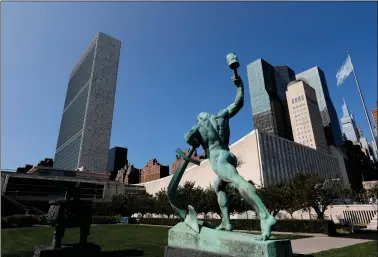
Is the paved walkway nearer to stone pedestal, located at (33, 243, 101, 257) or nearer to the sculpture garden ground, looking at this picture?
the sculpture garden ground

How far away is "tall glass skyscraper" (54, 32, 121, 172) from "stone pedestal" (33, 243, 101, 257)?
119050 millimetres

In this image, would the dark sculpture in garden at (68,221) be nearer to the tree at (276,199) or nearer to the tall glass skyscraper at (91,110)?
the tree at (276,199)

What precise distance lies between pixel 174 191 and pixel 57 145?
167 meters

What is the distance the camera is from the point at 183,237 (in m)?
5.86

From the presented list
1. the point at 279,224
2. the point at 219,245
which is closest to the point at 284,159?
the point at 279,224

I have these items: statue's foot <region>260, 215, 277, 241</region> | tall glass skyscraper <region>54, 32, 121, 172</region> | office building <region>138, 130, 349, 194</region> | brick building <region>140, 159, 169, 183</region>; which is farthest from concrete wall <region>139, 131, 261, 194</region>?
brick building <region>140, 159, 169, 183</region>

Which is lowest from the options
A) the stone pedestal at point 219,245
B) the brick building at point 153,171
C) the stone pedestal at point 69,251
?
the stone pedestal at point 69,251

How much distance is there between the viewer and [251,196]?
195 inches

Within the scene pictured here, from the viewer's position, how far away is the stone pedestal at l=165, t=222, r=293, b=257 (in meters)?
4.41

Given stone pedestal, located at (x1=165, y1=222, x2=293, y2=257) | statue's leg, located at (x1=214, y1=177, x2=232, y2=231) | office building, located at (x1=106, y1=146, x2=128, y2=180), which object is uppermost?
office building, located at (x1=106, y1=146, x2=128, y2=180)

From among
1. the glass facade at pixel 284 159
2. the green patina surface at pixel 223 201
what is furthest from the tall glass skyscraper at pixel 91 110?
the green patina surface at pixel 223 201

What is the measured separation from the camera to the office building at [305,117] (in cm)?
12269

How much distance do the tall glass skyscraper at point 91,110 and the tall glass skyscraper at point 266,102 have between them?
87.4 meters

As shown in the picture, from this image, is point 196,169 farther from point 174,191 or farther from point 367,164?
point 367,164
